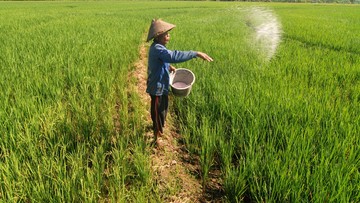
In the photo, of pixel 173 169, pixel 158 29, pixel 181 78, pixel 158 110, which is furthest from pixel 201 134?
pixel 158 29

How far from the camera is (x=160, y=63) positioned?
245cm

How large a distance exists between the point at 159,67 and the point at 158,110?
49 cm

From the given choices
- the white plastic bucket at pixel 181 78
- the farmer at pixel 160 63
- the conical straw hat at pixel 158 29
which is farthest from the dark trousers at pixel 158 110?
the conical straw hat at pixel 158 29

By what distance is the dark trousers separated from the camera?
2.63 m

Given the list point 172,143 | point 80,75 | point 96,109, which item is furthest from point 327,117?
point 80,75

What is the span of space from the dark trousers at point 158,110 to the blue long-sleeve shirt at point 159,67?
3.9 inches

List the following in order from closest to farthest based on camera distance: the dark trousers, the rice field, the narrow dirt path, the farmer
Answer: the rice field, the narrow dirt path, the farmer, the dark trousers

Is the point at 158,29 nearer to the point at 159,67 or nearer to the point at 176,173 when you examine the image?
the point at 159,67

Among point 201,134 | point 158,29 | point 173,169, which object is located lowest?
point 173,169

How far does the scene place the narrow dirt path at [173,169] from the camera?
1.90m

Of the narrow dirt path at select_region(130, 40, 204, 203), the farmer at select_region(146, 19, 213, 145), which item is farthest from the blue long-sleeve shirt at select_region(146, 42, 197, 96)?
the narrow dirt path at select_region(130, 40, 204, 203)

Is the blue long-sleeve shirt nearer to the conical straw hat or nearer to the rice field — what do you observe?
the conical straw hat

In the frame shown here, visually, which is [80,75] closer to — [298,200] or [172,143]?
[172,143]

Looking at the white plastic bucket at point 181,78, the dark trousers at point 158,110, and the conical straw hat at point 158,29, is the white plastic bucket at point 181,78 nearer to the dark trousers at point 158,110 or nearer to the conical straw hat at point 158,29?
the dark trousers at point 158,110
